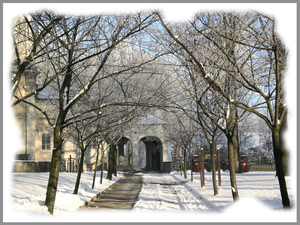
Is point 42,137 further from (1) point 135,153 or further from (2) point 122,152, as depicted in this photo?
(2) point 122,152

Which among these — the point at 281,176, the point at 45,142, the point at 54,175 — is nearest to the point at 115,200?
the point at 54,175

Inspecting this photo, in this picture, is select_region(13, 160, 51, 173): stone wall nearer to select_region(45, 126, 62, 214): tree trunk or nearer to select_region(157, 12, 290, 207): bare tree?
select_region(45, 126, 62, 214): tree trunk

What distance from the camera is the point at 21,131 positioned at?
36812mm

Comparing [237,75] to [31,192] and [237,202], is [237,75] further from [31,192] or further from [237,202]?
[31,192]

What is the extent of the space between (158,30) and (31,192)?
319 inches

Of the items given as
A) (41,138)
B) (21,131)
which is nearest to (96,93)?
(21,131)

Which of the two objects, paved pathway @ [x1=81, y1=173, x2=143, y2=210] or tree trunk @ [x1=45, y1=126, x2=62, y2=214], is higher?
tree trunk @ [x1=45, y1=126, x2=62, y2=214]

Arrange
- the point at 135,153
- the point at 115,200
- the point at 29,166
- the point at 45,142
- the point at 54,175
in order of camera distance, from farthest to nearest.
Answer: the point at 135,153 → the point at 45,142 → the point at 29,166 → the point at 115,200 → the point at 54,175

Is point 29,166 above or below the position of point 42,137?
below

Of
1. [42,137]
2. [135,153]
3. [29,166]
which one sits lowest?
[29,166]

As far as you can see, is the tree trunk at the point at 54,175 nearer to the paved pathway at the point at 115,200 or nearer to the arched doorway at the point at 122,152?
the paved pathway at the point at 115,200

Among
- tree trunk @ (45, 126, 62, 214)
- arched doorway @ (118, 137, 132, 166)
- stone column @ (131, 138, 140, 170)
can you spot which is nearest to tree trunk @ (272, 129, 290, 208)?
tree trunk @ (45, 126, 62, 214)

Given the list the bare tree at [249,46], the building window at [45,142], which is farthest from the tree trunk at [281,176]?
the building window at [45,142]

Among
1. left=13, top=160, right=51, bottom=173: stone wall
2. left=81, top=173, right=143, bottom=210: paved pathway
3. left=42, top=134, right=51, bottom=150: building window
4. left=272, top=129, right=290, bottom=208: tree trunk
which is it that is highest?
left=42, top=134, right=51, bottom=150: building window
